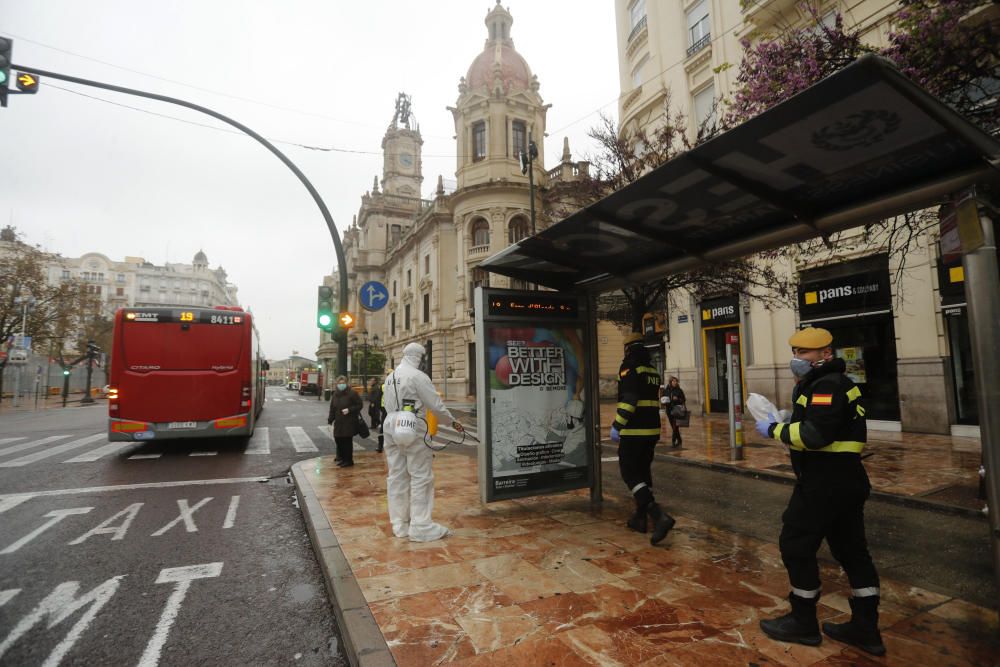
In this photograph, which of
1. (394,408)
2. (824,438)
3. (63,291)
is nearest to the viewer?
(824,438)

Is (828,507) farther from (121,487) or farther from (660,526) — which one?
(121,487)

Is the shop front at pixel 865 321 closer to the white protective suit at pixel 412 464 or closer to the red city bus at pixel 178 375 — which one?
the white protective suit at pixel 412 464

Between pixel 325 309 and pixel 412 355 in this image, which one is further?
pixel 325 309

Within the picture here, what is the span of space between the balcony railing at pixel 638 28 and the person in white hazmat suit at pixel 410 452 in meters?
21.3

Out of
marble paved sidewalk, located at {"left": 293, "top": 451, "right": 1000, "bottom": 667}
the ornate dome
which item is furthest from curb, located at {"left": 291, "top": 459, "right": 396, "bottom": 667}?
the ornate dome

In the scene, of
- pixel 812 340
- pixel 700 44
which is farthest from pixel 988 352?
pixel 700 44

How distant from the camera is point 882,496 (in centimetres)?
668

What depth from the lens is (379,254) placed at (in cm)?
5644

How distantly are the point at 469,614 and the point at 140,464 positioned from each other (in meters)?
9.45

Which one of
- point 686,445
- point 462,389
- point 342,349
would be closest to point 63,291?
point 462,389

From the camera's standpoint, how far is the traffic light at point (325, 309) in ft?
33.3

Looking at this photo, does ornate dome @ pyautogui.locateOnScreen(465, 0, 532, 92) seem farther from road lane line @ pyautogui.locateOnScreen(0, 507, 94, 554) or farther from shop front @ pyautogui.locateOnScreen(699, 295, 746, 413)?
road lane line @ pyautogui.locateOnScreen(0, 507, 94, 554)

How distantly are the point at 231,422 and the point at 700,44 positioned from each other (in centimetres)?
1832

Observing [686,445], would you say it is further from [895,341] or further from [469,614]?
[469,614]
